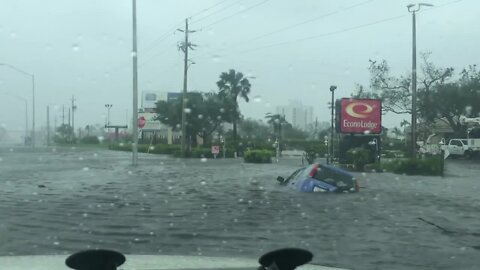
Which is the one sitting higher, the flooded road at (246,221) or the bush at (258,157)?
the bush at (258,157)

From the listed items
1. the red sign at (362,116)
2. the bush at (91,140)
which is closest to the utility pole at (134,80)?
the red sign at (362,116)

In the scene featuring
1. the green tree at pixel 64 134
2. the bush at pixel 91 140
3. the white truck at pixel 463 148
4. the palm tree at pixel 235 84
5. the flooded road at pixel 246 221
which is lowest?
the flooded road at pixel 246 221

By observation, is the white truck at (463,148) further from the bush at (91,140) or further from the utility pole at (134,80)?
the bush at (91,140)

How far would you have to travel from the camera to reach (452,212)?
16172mm

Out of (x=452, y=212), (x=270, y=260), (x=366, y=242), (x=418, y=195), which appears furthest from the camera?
(x=418, y=195)

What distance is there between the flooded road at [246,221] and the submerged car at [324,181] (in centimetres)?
46

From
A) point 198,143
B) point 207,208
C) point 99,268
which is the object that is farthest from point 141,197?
point 198,143

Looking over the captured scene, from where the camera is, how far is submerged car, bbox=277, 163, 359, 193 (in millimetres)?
20297

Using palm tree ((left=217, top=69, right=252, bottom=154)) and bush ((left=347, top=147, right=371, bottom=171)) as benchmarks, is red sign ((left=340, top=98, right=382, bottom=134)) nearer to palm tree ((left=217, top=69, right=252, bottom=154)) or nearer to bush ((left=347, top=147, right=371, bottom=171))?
bush ((left=347, top=147, right=371, bottom=171))

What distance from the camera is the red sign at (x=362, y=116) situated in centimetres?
3900

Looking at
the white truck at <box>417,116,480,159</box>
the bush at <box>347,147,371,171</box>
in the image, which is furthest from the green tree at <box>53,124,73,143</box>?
the bush at <box>347,147,371,171</box>

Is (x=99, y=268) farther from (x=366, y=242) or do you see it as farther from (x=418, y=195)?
(x=418, y=195)

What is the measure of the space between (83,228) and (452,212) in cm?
891

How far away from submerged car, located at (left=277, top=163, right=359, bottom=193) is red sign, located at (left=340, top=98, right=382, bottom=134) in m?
18.1
